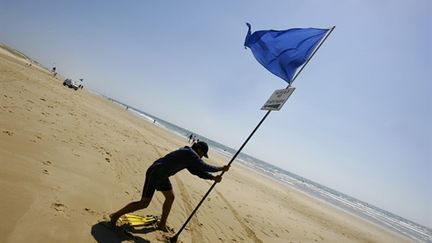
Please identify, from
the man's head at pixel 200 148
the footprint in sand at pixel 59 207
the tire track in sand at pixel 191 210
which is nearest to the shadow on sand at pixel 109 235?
the footprint in sand at pixel 59 207

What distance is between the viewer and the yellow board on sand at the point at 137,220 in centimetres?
692

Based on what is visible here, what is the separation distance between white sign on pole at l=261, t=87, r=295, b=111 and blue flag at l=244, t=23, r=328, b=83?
92 cm

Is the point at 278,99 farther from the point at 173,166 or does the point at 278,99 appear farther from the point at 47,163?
the point at 47,163

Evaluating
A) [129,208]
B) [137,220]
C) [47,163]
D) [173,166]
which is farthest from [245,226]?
[47,163]

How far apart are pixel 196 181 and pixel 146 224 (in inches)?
357

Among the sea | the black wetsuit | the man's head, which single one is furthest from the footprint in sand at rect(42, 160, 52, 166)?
the sea

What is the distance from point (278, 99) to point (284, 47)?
1.82 meters

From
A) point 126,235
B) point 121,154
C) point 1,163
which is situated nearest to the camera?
point 126,235

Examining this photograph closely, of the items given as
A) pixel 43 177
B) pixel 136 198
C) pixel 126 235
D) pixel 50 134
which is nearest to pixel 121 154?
pixel 50 134

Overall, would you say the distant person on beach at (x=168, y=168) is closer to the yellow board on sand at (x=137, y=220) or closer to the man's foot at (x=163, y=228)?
the yellow board on sand at (x=137, y=220)

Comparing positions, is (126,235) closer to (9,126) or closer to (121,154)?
(9,126)

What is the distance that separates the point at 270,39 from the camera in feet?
27.5

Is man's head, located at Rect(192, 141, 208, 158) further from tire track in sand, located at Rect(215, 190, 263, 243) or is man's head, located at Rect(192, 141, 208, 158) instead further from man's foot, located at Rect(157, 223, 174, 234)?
tire track in sand, located at Rect(215, 190, 263, 243)

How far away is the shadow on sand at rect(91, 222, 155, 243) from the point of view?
5.98m
